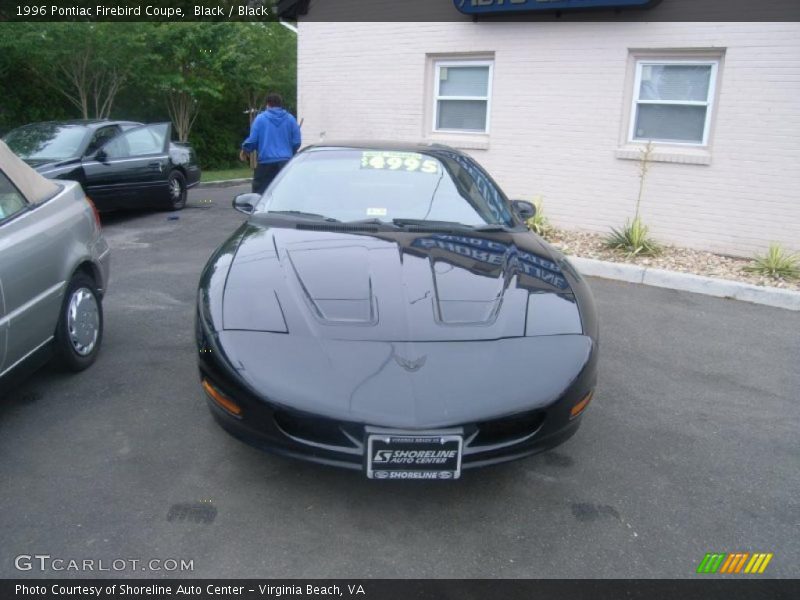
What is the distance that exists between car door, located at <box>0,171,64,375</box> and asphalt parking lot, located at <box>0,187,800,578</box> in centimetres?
44

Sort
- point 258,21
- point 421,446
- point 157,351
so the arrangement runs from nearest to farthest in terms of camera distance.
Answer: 1. point 421,446
2. point 157,351
3. point 258,21

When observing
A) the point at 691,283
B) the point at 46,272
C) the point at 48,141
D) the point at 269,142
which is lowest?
the point at 691,283

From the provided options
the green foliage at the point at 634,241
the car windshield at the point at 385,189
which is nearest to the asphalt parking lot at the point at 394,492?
the car windshield at the point at 385,189

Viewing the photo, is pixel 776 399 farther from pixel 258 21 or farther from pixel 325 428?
pixel 258 21

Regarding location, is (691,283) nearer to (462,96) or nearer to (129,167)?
(462,96)

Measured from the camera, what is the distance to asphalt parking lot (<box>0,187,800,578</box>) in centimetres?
246

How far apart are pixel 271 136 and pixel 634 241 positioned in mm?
4242

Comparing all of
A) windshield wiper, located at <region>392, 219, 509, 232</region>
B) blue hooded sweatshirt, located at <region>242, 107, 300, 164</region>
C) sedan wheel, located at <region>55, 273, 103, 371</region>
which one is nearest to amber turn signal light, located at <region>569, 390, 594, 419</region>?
windshield wiper, located at <region>392, 219, 509, 232</region>

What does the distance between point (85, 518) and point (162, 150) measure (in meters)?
8.46

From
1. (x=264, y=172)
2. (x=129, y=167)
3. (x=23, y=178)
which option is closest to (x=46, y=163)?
(x=129, y=167)

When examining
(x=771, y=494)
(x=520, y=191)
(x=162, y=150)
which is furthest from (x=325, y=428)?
(x=162, y=150)

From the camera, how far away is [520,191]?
884 cm

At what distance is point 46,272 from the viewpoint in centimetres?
355

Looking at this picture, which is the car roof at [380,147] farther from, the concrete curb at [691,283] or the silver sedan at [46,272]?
the concrete curb at [691,283]
